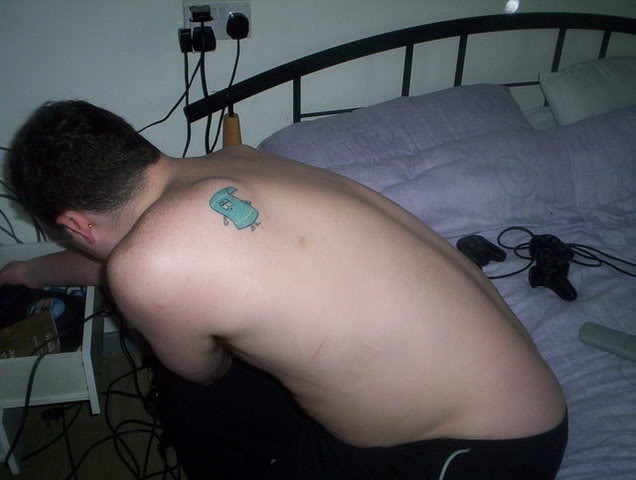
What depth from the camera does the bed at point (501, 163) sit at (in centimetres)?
123

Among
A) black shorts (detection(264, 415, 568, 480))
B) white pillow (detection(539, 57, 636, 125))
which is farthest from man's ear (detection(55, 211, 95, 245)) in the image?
white pillow (detection(539, 57, 636, 125))

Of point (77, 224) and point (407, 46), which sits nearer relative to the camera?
point (77, 224)

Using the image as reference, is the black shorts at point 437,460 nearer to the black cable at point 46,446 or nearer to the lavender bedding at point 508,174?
the lavender bedding at point 508,174

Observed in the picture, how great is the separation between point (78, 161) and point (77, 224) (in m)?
0.12

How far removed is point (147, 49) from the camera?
133cm

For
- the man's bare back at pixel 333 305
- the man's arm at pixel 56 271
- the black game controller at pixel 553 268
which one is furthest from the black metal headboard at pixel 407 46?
the black game controller at pixel 553 268

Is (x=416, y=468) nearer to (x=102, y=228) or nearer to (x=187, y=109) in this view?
(x=102, y=228)

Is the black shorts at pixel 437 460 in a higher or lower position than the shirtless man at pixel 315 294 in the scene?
lower

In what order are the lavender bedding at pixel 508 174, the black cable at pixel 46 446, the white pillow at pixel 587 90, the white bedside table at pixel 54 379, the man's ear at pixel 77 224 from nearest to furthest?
the man's ear at pixel 77 224 < the white bedside table at pixel 54 379 < the lavender bedding at pixel 508 174 < the black cable at pixel 46 446 < the white pillow at pixel 587 90

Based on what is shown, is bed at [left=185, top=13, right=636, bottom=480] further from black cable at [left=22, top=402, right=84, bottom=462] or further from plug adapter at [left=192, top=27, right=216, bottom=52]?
black cable at [left=22, top=402, right=84, bottom=462]

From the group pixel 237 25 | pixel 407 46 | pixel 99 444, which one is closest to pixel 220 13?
pixel 237 25

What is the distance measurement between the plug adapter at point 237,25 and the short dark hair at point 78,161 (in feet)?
2.13

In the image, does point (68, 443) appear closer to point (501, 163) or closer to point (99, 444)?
point (99, 444)

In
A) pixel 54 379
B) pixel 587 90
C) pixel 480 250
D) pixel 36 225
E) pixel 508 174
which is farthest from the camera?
pixel 587 90
